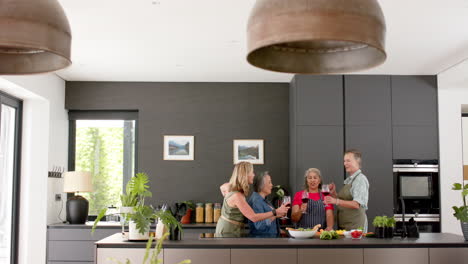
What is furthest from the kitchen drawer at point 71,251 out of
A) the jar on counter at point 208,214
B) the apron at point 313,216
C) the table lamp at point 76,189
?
the apron at point 313,216

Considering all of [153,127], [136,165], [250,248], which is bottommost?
[250,248]

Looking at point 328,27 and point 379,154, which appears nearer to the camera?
point 328,27

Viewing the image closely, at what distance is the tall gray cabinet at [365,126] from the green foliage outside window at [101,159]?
246 cm

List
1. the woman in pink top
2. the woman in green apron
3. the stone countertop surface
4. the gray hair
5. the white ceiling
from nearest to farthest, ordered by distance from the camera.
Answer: the stone countertop surface, the white ceiling, the gray hair, the woman in green apron, the woman in pink top

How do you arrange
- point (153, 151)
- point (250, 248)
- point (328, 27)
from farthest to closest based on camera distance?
1. point (153, 151)
2. point (250, 248)
3. point (328, 27)

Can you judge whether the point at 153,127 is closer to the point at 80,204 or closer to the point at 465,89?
the point at 80,204

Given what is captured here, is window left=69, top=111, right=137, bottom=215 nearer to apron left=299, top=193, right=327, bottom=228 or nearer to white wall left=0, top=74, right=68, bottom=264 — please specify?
white wall left=0, top=74, right=68, bottom=264

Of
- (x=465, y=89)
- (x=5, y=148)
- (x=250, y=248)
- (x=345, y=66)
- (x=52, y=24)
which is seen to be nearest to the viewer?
(x=52, y=24)

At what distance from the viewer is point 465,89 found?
696 centimetres

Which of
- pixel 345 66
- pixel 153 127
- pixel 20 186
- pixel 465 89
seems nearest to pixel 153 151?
pixel 153 127

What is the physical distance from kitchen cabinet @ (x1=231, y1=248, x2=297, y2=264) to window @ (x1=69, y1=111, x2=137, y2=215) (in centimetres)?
367

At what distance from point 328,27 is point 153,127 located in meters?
6.24

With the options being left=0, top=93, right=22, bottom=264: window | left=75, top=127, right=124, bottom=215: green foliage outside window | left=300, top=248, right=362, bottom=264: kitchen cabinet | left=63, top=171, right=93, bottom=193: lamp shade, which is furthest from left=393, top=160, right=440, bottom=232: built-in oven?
left=0, top=93, right=22, bottom=264: window

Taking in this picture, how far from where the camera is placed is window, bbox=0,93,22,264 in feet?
21.0
